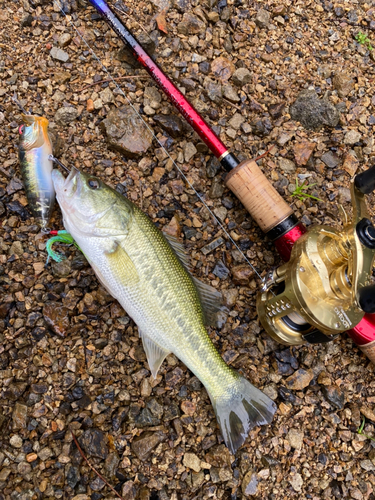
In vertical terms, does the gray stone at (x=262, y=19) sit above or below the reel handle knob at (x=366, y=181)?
above

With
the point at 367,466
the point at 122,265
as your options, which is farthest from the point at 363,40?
the point at 367,466

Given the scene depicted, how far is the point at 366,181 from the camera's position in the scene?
2303 millimetres

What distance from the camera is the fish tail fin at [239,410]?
2881 mm

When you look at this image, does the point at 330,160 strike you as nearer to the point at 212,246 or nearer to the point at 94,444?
the point at 212,246

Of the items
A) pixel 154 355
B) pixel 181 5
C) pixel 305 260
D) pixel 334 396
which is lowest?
pixel 154 355

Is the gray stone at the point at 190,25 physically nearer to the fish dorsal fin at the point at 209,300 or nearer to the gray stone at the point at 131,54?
the gray stone at the point at 131,54

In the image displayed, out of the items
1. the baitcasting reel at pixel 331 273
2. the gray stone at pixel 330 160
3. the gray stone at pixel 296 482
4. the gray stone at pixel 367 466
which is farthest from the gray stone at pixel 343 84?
the gray stone at pixel 296 482

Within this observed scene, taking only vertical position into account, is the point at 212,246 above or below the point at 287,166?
below

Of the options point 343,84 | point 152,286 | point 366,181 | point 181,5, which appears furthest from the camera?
point 343,84

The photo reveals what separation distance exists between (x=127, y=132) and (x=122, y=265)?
1.35 m

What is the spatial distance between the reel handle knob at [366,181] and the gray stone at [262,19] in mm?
2427

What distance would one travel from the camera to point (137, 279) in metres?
2.78

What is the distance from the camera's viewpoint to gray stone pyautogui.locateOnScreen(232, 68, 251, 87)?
3.64 metres

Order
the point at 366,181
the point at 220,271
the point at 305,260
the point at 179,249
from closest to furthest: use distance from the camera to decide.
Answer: the point at 366,181 < the point at 305,260 < the point at 179,249 < the point at 220,271
